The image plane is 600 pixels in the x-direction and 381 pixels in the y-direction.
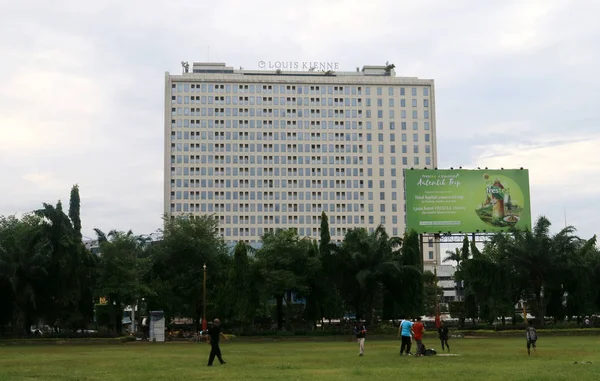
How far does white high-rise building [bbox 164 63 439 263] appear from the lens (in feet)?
563

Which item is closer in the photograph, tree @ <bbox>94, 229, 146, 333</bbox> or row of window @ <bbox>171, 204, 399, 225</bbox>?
tree @ <bbox>94, 229, 146, 333</bbox>

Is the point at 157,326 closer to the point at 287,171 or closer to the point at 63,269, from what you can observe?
the point at 63,269

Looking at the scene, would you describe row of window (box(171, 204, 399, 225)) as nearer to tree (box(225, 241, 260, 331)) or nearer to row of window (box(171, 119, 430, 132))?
row of window (box(171, 119, 430, 132))

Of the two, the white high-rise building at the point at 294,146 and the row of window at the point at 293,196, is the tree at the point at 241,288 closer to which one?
the white high-rise building at the point at 294,146

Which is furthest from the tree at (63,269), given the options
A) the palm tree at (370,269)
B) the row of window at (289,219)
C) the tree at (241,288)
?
the row of window at (289,219)

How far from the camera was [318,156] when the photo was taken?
17575cm

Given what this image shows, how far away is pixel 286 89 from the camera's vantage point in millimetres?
176375

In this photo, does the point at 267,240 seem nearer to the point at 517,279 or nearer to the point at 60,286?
the point at 60,286

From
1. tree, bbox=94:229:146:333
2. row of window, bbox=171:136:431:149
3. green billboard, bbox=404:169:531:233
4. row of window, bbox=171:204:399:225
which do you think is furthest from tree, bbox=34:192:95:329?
row of window, bbox=171:136:431:149

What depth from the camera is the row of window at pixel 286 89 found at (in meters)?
172

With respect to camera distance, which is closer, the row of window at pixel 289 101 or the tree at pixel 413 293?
the tree at pixel 413 293

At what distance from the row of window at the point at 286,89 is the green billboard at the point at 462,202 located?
9454 centimetres

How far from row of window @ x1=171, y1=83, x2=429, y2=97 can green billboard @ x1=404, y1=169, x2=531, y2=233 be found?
9454 cm

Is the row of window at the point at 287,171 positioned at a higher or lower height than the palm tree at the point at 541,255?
higher
